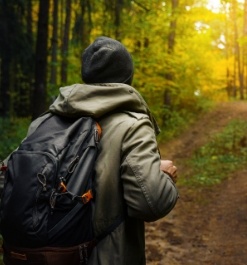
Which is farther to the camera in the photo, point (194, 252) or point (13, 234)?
point (194, 252)

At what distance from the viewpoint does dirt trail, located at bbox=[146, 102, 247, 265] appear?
5301 mm

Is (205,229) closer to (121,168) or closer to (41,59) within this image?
(41,59)

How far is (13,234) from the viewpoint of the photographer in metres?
1.70

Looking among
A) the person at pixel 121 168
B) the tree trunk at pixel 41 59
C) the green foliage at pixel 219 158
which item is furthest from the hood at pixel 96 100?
the green foliage at pixel 219 158

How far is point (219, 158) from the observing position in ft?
34.9

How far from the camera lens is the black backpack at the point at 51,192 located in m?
1.65

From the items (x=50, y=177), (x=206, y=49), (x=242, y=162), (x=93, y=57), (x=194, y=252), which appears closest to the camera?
(x=50, y=177)

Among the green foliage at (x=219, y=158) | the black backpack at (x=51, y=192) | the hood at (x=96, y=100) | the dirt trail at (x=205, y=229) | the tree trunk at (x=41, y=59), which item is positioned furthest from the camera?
the green foliage at (x=219, y=158)

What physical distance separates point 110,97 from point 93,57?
260 millimetres

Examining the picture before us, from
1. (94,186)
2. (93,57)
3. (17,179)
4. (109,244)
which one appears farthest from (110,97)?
(109,244)

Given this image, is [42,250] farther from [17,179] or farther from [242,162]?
[242,162]

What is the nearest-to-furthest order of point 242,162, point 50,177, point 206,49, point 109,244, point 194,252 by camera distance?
point 50,177, point 109,244, point 194,252, point 242,162, point 206,49

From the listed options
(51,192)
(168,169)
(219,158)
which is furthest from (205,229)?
(51,192)

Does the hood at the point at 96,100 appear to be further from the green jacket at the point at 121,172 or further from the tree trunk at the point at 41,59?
the tree trunk at the point at 41,59
